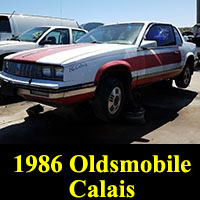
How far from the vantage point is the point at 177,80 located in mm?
7543

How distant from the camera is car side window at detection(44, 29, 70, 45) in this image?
8055 mm

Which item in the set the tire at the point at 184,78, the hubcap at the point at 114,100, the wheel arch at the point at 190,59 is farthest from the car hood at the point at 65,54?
the tire at the point at 184,78

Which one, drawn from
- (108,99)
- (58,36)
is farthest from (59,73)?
(58,36)

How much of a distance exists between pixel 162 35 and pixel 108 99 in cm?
239

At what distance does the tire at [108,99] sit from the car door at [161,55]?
77cm

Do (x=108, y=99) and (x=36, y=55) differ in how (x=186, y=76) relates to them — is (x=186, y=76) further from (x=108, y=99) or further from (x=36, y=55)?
(x=36, y=55)

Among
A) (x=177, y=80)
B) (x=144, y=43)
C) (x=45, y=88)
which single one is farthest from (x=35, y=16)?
(x=45, y=88)

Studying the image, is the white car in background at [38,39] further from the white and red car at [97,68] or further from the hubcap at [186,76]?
the hubcap at [186,76]

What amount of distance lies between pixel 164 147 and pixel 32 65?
2113mm

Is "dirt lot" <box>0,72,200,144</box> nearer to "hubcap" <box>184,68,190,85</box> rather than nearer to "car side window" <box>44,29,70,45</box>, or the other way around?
"hubcap" <box>184,68,190,85</box>

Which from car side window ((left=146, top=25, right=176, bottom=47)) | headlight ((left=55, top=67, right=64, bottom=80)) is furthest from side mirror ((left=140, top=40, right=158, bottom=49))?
headlight ((left=55, top=67, right=64, bottom=80))

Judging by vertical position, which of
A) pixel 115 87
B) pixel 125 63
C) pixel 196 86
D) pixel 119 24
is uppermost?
pixel 119 24

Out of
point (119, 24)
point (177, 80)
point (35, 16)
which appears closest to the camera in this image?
point (119, 24)

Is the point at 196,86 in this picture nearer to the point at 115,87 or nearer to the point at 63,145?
the point at 115,87
